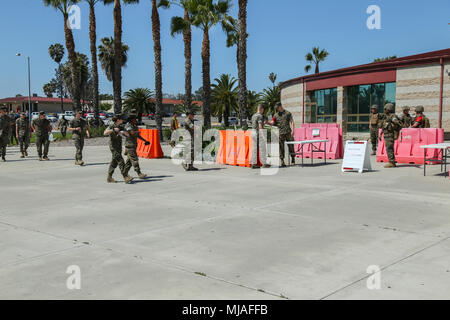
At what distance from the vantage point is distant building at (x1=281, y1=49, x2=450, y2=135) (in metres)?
24.8

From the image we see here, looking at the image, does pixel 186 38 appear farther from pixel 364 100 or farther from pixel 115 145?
pixel 115 145

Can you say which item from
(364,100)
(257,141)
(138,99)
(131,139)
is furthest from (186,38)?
(138,99)

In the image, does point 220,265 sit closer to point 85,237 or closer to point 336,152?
point 85,237

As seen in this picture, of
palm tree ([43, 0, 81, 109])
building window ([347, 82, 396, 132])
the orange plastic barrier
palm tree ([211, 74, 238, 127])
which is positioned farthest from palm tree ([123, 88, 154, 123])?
the orange plastic barrier

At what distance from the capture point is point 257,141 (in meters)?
15.1

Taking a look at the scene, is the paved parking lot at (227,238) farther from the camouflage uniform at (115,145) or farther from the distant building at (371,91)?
the distant building at (371,91)

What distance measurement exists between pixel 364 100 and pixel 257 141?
15.4 m

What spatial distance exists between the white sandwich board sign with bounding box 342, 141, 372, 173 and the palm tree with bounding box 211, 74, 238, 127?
46339 millimetres

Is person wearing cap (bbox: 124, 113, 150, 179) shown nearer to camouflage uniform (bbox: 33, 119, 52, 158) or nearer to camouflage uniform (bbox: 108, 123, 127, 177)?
camouflage uniform (bbox: 108, 123, 127, 177)

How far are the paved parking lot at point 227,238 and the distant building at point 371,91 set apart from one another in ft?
48.2

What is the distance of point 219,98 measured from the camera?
199ft
